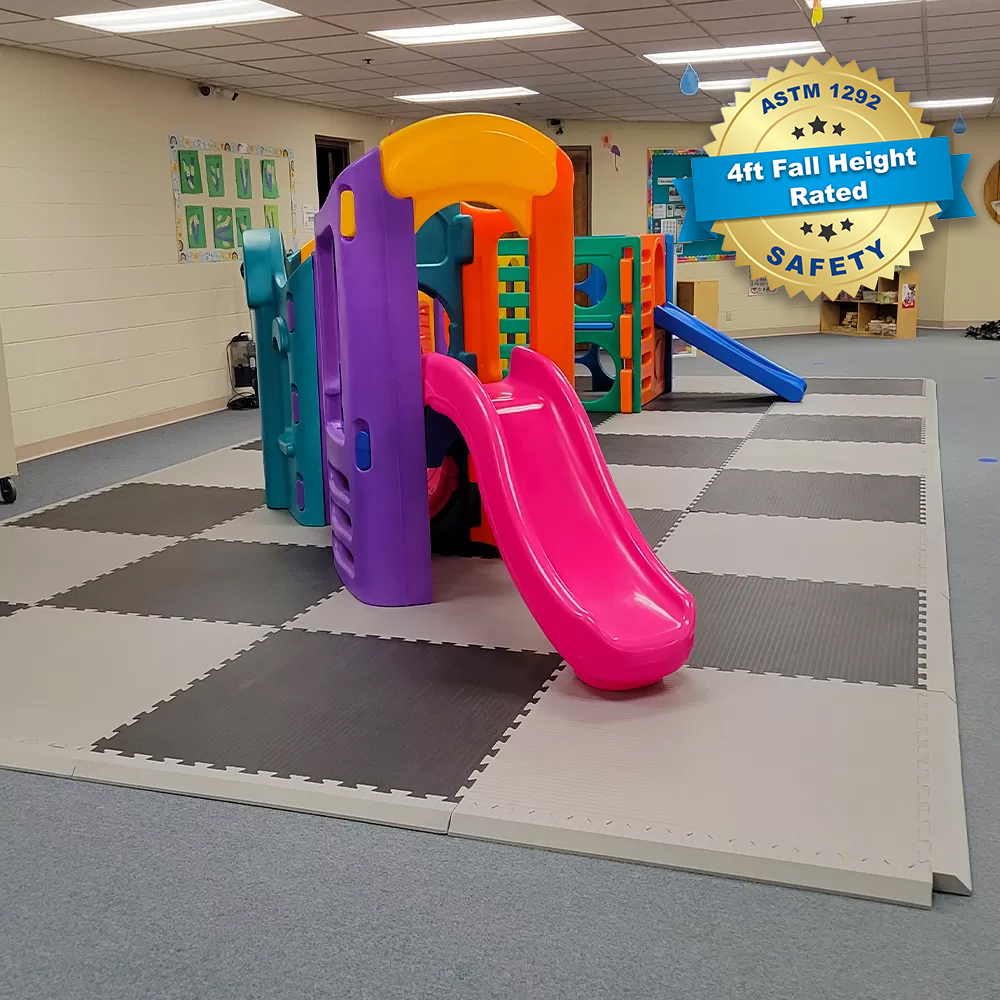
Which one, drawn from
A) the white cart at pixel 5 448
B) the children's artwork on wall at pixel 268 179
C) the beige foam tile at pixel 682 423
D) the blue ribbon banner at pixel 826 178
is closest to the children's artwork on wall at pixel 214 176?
the children's artwork on wall at pixel 268 179

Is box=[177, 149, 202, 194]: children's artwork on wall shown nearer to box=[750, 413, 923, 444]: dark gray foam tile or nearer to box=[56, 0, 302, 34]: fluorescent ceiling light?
box=[56, 0, 302, 34]: fluorescent ceiling light

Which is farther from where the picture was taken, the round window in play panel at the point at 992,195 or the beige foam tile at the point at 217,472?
the round window in play panel at the point at 992,195

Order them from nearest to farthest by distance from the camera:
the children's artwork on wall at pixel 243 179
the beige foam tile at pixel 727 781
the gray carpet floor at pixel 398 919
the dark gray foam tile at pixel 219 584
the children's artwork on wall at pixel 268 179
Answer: the gray carpet floor at pixel 398 919, the beige foam tile at pixel 727 781, the dark gray foam tile at pixel 219 584, the children's artwork on wall at pixel 243 179, the children's artwork on wall at pixel 268 179

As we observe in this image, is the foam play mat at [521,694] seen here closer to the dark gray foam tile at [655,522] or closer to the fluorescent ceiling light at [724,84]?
the dark gray foam tile at [655,522]

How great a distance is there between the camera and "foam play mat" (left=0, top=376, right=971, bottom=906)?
2.29 meters

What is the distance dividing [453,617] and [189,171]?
5.66 m

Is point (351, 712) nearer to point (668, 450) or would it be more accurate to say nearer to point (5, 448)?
point (5, 448)

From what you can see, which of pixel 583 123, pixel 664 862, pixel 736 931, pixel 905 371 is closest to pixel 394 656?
pixel 664 862

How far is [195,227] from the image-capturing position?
809cm

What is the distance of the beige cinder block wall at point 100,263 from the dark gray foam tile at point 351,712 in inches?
164

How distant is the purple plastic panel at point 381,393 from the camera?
11.4 ft

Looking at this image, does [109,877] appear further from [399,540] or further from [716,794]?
[399,540]

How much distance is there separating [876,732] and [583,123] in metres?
10.4

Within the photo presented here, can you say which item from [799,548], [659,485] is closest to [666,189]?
[659,485]
